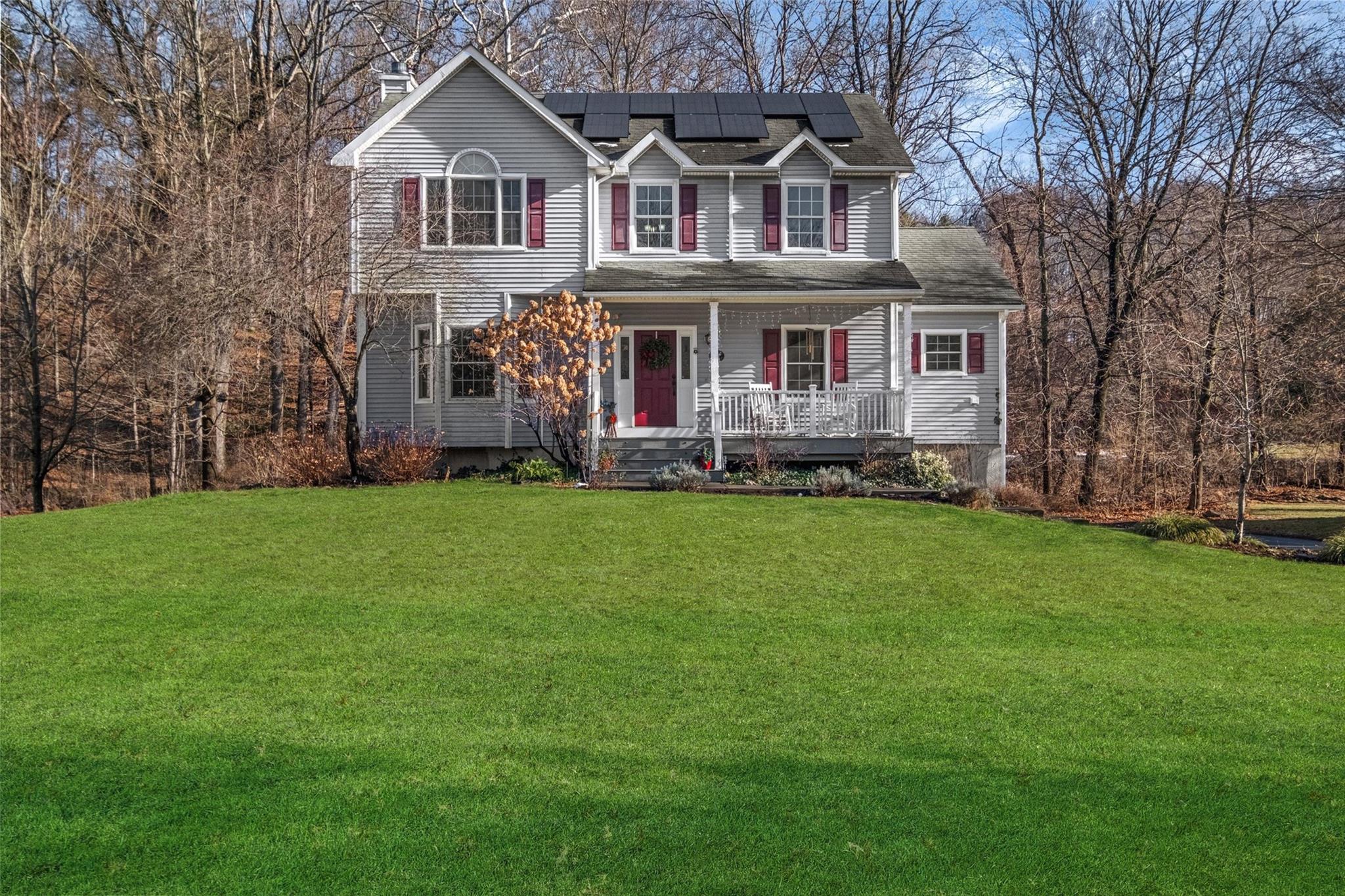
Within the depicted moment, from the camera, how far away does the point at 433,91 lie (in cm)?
2025

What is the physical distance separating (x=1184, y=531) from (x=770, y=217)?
419 inches

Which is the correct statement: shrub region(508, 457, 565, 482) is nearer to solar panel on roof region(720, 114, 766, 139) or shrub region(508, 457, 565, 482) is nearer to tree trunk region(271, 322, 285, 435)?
solar panel on roof region(720, 114, 766, 139)

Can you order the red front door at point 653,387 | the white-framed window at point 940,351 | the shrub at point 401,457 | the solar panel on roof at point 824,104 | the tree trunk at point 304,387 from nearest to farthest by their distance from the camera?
the shrub at point 401,457 → the red front door at point 653,387 → the white-framed window at point 940,351 → the solar panel on roof at point 824,104 → the tree trunk at point 304,387

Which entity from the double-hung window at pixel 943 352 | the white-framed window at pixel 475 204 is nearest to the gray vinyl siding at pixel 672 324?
the white-framed window at pixel 475 204

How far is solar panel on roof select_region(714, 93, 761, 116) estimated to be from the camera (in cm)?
2289

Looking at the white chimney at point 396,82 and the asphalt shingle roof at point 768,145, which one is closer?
the asphalt shingle roof at point 768,145

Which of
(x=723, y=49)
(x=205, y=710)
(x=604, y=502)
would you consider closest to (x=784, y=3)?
(x=723, y=49)

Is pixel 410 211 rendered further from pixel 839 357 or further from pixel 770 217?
pixel 839 357

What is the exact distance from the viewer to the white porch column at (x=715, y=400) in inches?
751

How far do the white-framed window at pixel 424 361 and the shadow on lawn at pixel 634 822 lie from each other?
46.6 ft

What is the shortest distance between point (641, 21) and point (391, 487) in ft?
70.3

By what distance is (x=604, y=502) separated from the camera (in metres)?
15.7

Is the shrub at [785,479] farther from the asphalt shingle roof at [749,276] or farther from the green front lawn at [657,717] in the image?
the green front lawn at [657,717]

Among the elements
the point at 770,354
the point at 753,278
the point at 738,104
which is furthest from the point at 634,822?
the point at 738,104
